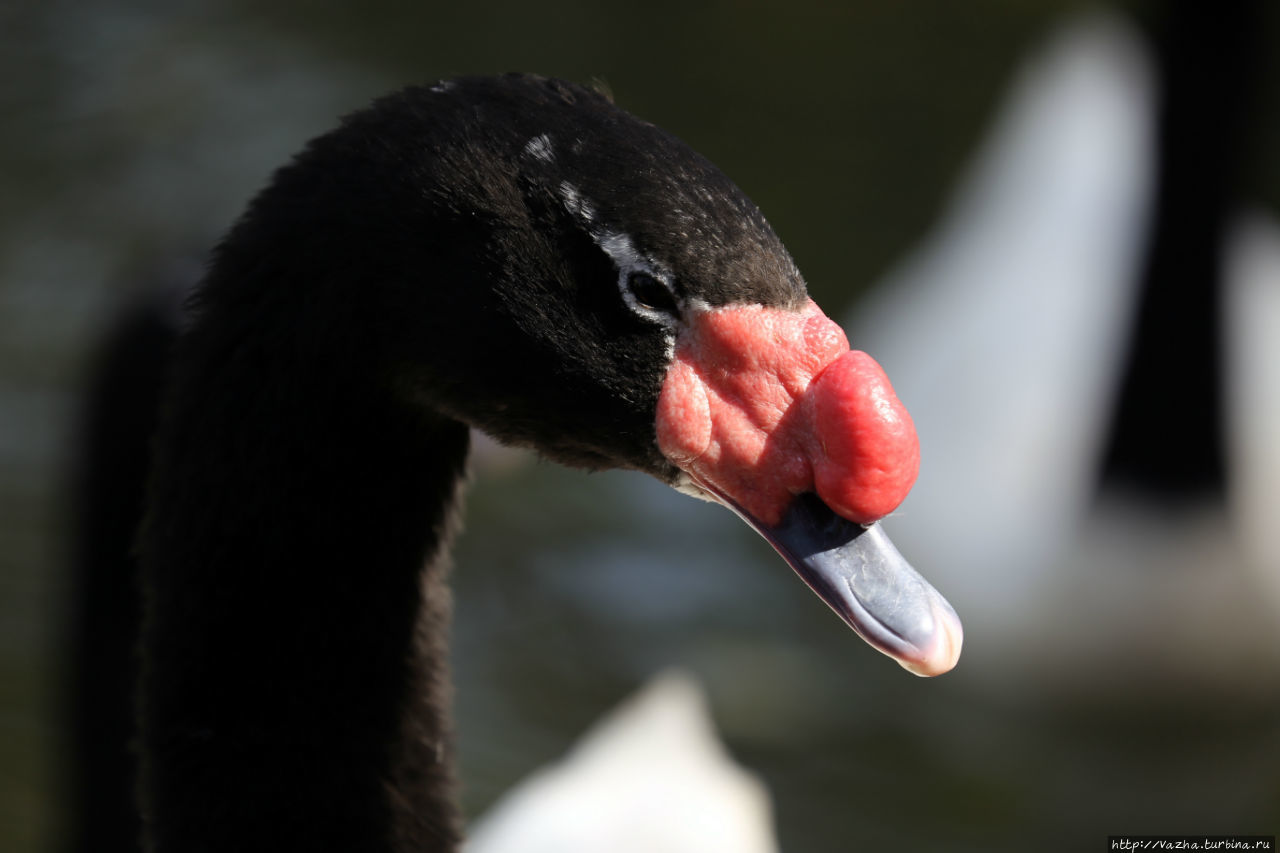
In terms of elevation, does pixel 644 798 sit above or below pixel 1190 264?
below

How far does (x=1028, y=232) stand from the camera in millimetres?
6484

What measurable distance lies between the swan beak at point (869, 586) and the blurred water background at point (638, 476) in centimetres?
231

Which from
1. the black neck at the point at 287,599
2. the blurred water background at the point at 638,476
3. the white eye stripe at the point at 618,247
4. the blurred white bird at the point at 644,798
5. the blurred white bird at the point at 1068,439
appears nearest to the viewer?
the white eye stripe at the point at 618,247

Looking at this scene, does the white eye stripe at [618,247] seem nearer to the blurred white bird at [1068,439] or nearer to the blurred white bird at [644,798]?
the blurred white bird at [644,798]

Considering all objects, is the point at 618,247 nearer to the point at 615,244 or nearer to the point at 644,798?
the point at 615,244

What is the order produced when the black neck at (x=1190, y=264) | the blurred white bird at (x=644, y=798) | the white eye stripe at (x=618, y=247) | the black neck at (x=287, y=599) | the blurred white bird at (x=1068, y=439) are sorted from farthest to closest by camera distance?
the black neck at (x=1190, y=264), the blurred white bird at (x=1068, y=439), the blurred white bird at (x=644, y=798), the black neck at (x=287, y=599), the white eye stripe at (x=618, y=247)

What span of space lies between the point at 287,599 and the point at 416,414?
33 cm

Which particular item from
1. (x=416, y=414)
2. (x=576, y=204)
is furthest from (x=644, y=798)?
(x=576, y=204)

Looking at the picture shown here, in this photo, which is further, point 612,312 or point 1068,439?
point 1068,439

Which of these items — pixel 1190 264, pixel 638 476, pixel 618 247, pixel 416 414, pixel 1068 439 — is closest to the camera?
pixel 618 247

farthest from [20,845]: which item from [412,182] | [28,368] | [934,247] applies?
[934,247]

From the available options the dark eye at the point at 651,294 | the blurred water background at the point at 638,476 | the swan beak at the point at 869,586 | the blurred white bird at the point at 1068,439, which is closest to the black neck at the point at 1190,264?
the blurred white bird at the point at 1068,439

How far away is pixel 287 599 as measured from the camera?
2.10 metres

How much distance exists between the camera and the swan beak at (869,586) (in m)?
1.82
